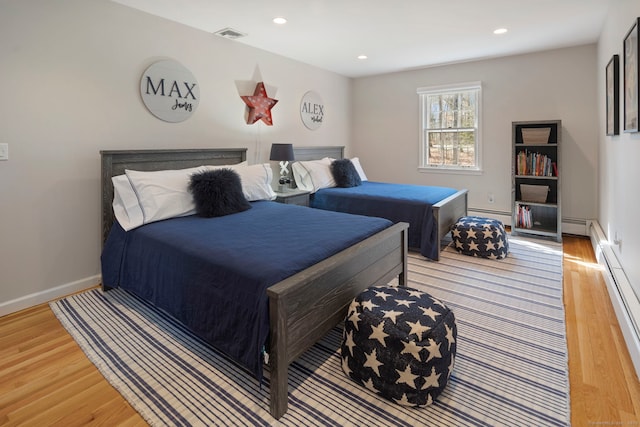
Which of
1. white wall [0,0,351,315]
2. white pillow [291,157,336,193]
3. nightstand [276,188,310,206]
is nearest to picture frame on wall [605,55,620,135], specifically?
white pillow [291,157,336,193]

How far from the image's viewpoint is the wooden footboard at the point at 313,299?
61.6 inches

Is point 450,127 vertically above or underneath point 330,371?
above

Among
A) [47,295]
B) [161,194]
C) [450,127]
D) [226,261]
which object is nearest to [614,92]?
[450,127]

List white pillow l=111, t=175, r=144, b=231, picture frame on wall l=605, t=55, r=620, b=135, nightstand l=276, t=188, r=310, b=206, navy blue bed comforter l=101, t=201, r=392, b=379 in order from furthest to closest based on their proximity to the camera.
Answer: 1. nightstand l=276, t=188, r=310, b=206
2. picture frame on wall l=605, t=55, r=620, b=135
3. white pillow l=111, t=175, r=144, b=231
4. navy blue bed comforter l=101, t=201, r=392, b=379

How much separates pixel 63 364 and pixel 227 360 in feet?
3.04

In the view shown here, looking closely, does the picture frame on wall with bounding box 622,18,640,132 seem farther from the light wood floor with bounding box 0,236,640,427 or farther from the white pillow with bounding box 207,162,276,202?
the white pillow with bounding box 207,162,276,202

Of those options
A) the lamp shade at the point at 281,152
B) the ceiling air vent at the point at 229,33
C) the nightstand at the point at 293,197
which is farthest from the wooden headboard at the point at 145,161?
the ceiling air vent at the point at 229,33

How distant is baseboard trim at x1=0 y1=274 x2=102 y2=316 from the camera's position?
2.58 metres

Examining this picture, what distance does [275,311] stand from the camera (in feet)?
5.02

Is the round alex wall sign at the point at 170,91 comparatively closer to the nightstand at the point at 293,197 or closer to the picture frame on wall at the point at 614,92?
the nightstand at the point at 293,197

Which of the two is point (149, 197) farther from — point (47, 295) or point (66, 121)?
point (47, 295)

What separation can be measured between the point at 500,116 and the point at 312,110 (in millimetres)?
2635

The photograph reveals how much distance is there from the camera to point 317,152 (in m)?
5.32

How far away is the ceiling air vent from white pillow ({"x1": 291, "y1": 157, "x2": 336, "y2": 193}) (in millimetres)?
1600
